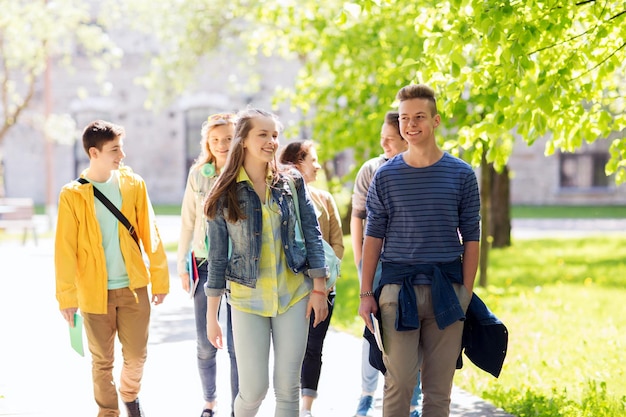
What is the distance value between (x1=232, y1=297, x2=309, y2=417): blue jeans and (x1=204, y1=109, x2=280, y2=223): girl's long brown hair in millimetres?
497

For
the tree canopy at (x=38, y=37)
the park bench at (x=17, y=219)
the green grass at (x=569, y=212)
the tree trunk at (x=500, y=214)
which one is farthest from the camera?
the green grass at (x=569, y=212)

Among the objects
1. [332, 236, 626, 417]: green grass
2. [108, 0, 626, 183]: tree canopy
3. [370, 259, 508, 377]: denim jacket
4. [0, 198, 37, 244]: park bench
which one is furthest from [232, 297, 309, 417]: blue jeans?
[0, 198, 37, 244]: park bench

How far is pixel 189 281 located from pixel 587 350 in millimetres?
4400

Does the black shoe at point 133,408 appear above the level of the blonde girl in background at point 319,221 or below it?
below

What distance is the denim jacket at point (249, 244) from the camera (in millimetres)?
4676

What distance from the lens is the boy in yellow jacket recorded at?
5.45 metres

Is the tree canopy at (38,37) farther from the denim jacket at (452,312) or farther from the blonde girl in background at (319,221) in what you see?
the denim jacket at (452,312)

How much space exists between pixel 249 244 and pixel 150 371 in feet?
11.7

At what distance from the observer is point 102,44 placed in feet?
82.8

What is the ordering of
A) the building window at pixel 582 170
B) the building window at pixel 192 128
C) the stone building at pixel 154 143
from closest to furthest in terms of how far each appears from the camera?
1. the building window at pixel 582 170
2. the stone building at pixel 154 143
3. the building window at pixel 192 128

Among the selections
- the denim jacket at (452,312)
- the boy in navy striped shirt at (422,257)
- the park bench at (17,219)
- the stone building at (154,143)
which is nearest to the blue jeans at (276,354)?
the boy in navy striped shirt at (422,257)

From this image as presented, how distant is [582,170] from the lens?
39344 millimetres

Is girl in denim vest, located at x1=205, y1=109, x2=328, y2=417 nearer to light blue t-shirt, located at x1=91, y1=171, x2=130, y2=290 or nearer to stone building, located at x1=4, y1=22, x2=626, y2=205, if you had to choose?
light blue t-shirt, located at x1=91, y1=171, x2=130, y2=290

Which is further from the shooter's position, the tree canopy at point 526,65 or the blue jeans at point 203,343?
the blue jeans at point 203,343
